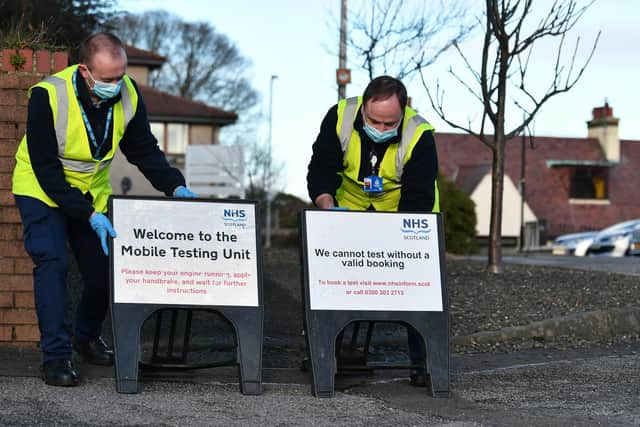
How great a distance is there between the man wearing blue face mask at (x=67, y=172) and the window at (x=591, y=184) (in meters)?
49.3

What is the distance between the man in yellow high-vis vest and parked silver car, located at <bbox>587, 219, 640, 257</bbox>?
22.0m

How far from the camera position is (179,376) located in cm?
643

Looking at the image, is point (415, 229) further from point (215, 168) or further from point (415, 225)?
point (215, 168)

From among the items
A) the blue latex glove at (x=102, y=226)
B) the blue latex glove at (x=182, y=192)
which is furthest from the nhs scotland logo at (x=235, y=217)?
the blue latex glove at (x=102, y=226)

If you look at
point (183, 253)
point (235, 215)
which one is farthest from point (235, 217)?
point (183, 253)

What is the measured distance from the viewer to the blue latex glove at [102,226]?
588 centimetres

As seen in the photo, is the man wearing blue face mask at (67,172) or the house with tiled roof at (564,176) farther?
the house with tiled roof at (564,176)

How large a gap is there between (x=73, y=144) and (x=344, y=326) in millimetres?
1748

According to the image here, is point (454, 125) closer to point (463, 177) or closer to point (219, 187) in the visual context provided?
point (219, 187)

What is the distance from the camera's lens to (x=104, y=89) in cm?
588

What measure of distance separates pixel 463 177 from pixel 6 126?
45.2m

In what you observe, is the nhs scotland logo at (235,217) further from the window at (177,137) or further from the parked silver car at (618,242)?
the window at (177,137)

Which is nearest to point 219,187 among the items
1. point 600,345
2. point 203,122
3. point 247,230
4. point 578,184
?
point 203,122

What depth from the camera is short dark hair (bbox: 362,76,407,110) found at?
6.15 m
